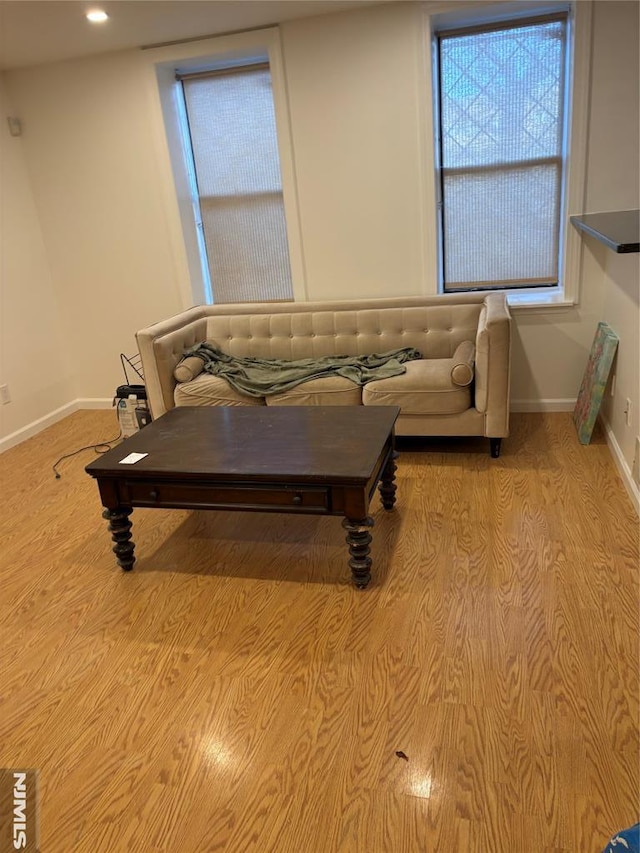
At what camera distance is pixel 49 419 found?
4.48 meters

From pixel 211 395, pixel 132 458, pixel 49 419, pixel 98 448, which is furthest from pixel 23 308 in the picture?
pixel 132 458

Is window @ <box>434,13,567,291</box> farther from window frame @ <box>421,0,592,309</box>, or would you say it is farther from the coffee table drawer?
the coffee table drawer

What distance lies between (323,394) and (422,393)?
549 millimetres

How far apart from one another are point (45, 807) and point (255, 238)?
3.48 metres

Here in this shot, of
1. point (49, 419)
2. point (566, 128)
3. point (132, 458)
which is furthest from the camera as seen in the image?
point (49, 419)

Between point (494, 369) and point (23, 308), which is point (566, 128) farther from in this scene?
point (23, 308)

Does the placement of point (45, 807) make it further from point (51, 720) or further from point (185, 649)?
point (185, 649)

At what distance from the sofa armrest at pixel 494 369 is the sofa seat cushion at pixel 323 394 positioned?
0.66m

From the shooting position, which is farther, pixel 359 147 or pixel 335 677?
pixel 359 147

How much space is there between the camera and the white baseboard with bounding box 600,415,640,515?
Answer: 2615 millimetres

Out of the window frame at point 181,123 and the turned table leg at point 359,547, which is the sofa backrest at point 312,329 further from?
the turned table leg at point 359,547

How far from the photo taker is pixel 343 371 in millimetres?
3408

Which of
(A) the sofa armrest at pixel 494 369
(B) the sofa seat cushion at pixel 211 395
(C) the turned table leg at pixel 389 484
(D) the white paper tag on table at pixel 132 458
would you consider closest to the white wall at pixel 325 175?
(A) the sofa armrest at pixel 494 369

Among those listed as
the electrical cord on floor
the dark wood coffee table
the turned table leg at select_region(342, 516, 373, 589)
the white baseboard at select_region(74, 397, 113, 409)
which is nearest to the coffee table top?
the dark wood coffee table
